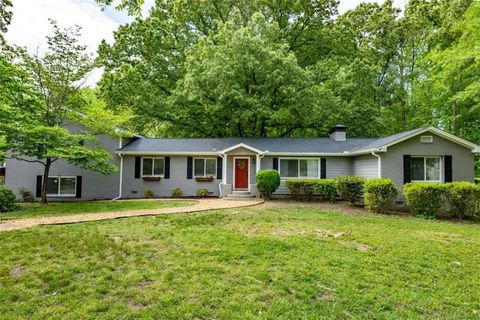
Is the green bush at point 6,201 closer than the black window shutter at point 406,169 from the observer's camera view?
Yes

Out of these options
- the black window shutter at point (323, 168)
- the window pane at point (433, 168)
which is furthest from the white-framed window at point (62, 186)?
the window pane at point (433, 168)

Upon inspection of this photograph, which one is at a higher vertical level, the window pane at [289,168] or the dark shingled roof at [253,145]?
the dark shingled roof at [253,145]

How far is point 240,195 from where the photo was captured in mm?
13844

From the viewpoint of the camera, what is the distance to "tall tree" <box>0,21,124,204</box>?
10.2m

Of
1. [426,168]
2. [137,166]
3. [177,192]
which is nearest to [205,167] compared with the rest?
[177,192]

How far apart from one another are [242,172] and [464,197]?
9037mm

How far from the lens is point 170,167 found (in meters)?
14.8

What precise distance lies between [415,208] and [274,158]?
6687 millimetres

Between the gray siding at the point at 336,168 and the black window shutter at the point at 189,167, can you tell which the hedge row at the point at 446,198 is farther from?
the black window shutter at the point at 189,167

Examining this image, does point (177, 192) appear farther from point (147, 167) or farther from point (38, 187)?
point (38, 187)

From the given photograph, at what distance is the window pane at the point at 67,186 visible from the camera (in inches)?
575

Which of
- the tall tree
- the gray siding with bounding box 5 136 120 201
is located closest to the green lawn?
the tall tree

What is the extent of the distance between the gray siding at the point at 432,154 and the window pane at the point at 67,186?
15.0 meters

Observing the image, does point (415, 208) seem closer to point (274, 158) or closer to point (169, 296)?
point (274, 158)
